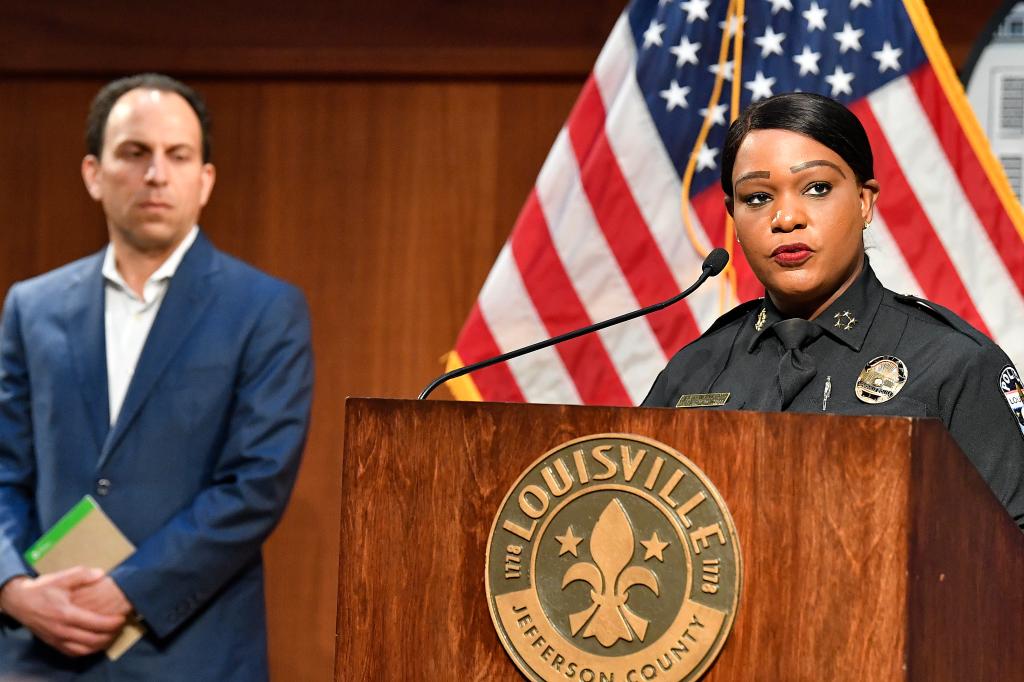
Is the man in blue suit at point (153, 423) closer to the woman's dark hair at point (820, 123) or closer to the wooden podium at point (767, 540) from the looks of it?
the wooden podium at point (767, 540)

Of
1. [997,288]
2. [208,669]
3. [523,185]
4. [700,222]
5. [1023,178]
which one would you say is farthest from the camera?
[523,185]

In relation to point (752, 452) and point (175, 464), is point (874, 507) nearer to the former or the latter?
point (752, 452)

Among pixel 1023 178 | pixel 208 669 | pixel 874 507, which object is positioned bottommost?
pixel 208 669

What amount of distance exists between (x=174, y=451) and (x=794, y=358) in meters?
1.36

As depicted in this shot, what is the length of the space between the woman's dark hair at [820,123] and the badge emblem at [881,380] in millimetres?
252

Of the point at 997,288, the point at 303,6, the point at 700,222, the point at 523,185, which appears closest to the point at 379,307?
the point at 523,185

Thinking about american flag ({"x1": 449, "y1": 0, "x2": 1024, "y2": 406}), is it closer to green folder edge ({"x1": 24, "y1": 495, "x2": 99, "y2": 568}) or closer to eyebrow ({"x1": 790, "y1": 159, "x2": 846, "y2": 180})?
green folder edge ({"x1": 24, "y1": 495, "x2": 99, "y2": 568})

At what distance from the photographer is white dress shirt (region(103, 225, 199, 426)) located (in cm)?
268

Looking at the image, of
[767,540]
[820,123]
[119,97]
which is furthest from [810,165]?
[119,97]

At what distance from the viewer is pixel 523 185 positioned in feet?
11.7

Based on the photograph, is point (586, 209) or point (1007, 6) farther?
point (1007, 6)

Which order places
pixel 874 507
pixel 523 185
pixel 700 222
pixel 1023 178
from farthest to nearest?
1. pixel 523 185
2. pixel 1023 178
3. pixel 700 222
4. pixel 874 507

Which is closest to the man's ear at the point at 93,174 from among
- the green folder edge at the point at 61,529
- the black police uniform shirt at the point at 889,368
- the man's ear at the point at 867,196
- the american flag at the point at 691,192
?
the green folder edge at the point at 61,529

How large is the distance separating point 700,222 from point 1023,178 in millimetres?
852
